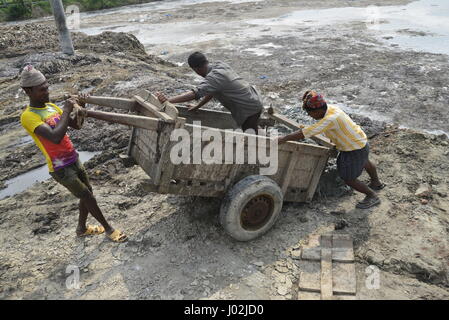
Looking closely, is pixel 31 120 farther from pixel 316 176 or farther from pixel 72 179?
pixel 316 176

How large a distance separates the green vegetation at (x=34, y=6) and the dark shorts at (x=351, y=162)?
79.6 feet

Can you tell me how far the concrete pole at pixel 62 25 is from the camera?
10109 mm

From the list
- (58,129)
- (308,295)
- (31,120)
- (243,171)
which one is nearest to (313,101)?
(243,171)

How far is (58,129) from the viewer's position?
3.06 meters

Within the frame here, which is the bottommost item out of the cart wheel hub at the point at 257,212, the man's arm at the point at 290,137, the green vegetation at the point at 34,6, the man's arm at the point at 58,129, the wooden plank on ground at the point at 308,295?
the wooden plank on ground at the point at 308,295

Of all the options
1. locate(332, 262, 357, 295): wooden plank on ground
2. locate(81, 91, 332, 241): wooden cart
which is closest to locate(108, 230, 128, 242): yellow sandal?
locate(81, 91, 332, 241): wooden cart

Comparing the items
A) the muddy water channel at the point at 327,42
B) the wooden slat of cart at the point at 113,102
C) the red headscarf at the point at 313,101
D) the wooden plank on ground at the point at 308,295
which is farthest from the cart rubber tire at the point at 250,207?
the muddy water channel at the point at 327,42

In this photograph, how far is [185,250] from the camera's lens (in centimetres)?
362

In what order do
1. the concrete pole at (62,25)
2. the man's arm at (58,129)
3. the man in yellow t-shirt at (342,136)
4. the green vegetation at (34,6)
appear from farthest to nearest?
the green vegetation at (34,6)
the concrete pole at (62,25)
the man in yellow t-shirt at (342,136)
the man's arm at (58,129)

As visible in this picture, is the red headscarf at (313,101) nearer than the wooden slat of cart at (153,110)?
No

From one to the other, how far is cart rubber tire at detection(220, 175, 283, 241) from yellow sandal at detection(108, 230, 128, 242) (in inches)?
42.5

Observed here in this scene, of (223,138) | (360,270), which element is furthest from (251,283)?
(223,138)

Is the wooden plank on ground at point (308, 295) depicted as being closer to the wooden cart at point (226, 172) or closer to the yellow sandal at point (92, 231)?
the wooden cart at point (226, 172)

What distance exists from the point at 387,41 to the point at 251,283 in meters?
11.4
